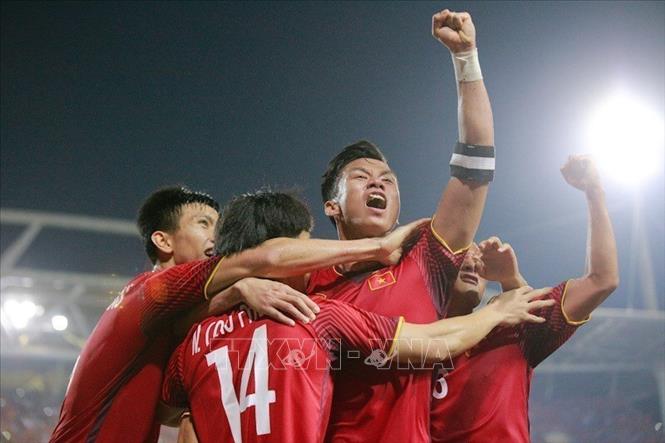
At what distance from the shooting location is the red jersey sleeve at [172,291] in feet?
9.65

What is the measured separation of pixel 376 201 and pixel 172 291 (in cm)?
108

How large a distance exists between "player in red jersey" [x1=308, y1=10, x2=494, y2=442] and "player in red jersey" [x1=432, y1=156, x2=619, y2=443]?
13.3 inches

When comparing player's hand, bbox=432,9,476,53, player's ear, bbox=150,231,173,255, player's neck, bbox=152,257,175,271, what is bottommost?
player's neck, bbox=152,257,175,271

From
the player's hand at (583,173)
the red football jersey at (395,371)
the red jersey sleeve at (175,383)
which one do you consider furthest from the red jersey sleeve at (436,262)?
the red jersey sleeve at (175,383)

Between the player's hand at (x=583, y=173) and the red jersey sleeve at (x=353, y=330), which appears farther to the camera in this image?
the player's hand at (x=583, y=173)

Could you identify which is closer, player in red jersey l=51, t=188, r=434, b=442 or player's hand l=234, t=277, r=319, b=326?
player's hand l=234, t=277, r=319, b=326

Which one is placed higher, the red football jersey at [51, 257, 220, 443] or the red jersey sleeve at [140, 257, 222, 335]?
the red jersey sleeve at [140, 257, 222, 335]

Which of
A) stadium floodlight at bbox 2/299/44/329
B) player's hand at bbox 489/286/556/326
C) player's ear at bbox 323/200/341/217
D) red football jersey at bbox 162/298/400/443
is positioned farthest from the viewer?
stadium floodlight at bbox 2/299/44/329

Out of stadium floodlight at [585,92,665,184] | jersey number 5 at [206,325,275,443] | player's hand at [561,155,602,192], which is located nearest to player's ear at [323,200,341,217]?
jersey number 5 at [206,325,275,443]

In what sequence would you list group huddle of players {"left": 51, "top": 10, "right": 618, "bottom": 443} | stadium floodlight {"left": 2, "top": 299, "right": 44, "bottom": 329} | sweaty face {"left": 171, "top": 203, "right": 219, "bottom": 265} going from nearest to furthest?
group huddle of players {"left": 51, "top": 10, "right": 618, "bottom": 443}, sweaty face {"left": 171, "top": 203, "right": 219, "bottom": 265}, stadium floodlight {"left": 2, "top": 299, "right": 44, "bottom": 329}

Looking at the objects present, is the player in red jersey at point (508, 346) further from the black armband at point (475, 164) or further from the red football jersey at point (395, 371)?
the black armband at point (475, 164)

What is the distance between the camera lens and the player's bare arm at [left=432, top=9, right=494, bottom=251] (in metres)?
2.82

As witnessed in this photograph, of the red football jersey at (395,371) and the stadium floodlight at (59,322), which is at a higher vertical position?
the stadium floodlight at (59,322)

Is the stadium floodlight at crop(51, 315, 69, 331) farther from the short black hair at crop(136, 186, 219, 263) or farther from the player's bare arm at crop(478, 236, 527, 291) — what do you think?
the player's bare arm at crop(478, 236, 527, 291)
